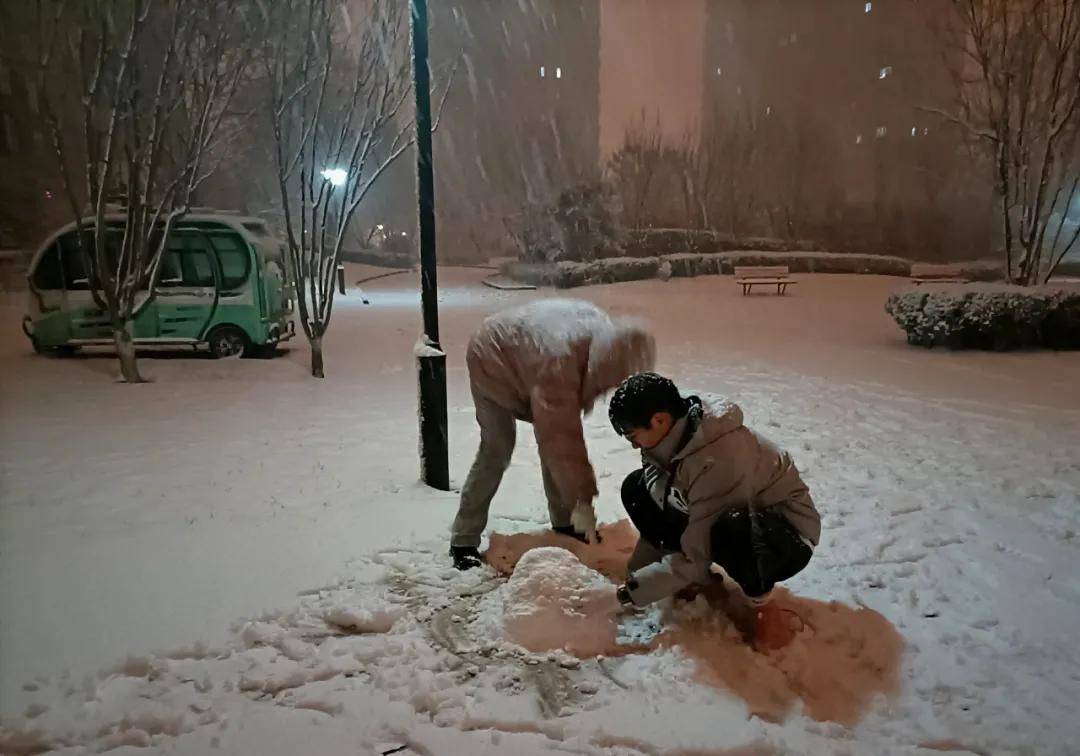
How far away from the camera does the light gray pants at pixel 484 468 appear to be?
145 inches

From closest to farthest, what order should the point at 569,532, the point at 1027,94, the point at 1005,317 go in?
the point at 569,532 → the point at 1005,317 → the point at 1027,94

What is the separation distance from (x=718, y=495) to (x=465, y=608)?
4.24 ft

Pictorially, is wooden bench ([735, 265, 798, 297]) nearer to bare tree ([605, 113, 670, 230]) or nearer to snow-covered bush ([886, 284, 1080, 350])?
snow-covered bush ([886, 284, 1080, 350])

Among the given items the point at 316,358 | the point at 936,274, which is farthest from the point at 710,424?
the point at 936,274

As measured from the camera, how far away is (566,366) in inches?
130

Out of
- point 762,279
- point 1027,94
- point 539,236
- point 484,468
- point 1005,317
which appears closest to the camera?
point 484,468

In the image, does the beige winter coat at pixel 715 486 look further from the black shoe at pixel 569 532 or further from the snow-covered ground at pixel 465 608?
the black shoe at pixel 569 532

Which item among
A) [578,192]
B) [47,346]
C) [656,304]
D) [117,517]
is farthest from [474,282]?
[117,517]

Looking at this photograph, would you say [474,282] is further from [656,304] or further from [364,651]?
[364,651]

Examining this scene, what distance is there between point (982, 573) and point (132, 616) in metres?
4.14

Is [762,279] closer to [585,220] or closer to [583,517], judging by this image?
[585,220]

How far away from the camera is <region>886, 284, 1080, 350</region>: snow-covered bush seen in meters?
10.8

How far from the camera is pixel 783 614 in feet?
10.4

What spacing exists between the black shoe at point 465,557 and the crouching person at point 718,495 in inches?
38.0
